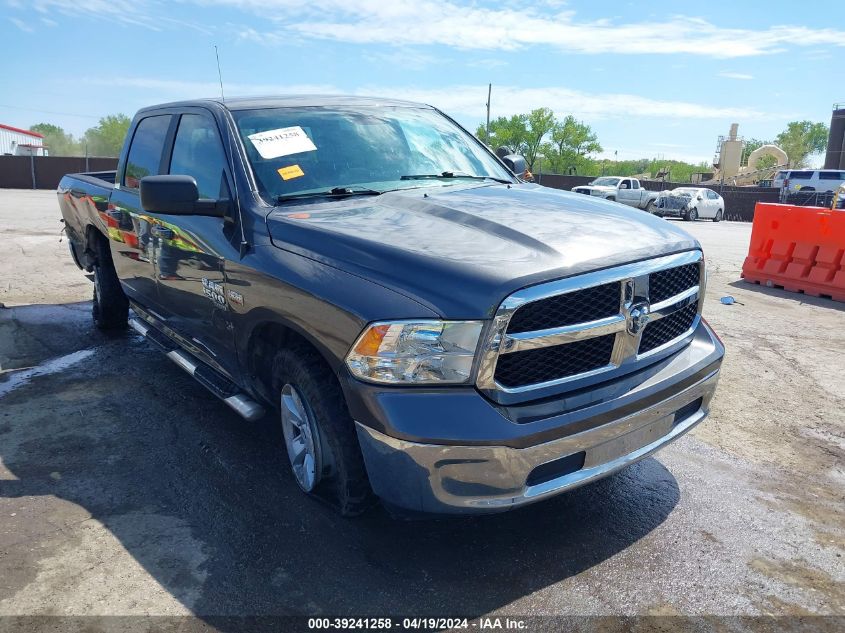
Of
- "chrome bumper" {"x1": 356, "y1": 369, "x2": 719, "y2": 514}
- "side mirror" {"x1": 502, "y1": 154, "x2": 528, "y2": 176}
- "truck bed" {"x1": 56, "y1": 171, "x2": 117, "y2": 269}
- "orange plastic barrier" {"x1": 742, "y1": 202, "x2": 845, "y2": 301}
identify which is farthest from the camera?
"orange plastic barrier" {"x1": 742, "y1": 202, "x2": 845, "y2": 301}

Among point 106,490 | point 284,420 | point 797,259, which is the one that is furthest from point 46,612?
point 797,259

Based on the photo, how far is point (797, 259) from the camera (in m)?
8.82

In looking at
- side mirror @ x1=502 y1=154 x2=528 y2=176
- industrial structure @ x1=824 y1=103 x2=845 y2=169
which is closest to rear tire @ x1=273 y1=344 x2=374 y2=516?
side mirror @ x1=502 y1=154 x2=528 y2=176

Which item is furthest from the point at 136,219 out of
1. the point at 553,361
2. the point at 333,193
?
the point at 553,361

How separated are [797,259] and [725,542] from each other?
711 cm

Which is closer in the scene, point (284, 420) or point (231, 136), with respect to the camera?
point (284, 420)

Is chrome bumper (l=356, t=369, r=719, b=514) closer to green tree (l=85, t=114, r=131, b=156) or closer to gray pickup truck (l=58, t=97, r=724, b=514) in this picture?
gray pickup truck (l=58, t=97, r=724, b=514)

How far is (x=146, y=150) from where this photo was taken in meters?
4.85

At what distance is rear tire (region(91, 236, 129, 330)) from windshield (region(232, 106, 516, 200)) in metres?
2.85

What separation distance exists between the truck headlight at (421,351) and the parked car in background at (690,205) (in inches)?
1090

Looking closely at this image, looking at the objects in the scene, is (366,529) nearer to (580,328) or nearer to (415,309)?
(415,309)

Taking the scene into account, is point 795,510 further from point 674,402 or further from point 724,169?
point 724,169

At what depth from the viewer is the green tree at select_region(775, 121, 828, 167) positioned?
340 feet

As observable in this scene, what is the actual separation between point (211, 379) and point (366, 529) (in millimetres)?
1375
